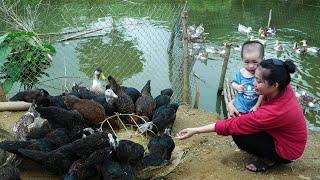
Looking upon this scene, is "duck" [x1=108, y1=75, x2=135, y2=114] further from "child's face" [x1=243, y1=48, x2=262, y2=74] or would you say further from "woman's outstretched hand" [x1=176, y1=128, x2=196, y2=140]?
"child's face" [x1=243, y1=48, x2=262, y2=74]

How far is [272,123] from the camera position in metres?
3.90

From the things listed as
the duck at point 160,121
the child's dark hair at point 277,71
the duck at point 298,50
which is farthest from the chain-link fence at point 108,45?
the duck at point 298,50

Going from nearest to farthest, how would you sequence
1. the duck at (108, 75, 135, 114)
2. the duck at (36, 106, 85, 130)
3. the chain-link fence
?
the duck at (36, 106, 85, 130), the duck at (108, 75, 135, 114), the chain-link fence

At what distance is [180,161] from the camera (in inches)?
181

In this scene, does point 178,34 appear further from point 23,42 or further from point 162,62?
point 23,42

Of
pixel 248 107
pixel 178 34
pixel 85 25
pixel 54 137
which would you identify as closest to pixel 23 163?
pixel 54 137

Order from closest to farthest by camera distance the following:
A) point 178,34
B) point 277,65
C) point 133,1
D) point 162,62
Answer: point 277,65 < point 178,34 < point 162,62 < point 133,1

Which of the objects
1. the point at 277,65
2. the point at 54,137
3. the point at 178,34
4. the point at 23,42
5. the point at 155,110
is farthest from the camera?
the point at 178,34

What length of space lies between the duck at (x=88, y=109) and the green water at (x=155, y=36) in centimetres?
291

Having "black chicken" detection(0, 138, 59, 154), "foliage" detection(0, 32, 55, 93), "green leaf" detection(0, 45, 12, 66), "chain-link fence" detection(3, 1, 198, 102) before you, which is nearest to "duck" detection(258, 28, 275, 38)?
"chain-link fence" detection(3, 1, 198, 102)

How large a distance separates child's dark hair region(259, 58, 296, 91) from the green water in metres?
4.27

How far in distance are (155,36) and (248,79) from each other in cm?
1085

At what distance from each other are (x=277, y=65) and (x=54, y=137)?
2535 mm

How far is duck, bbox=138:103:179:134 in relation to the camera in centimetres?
526
